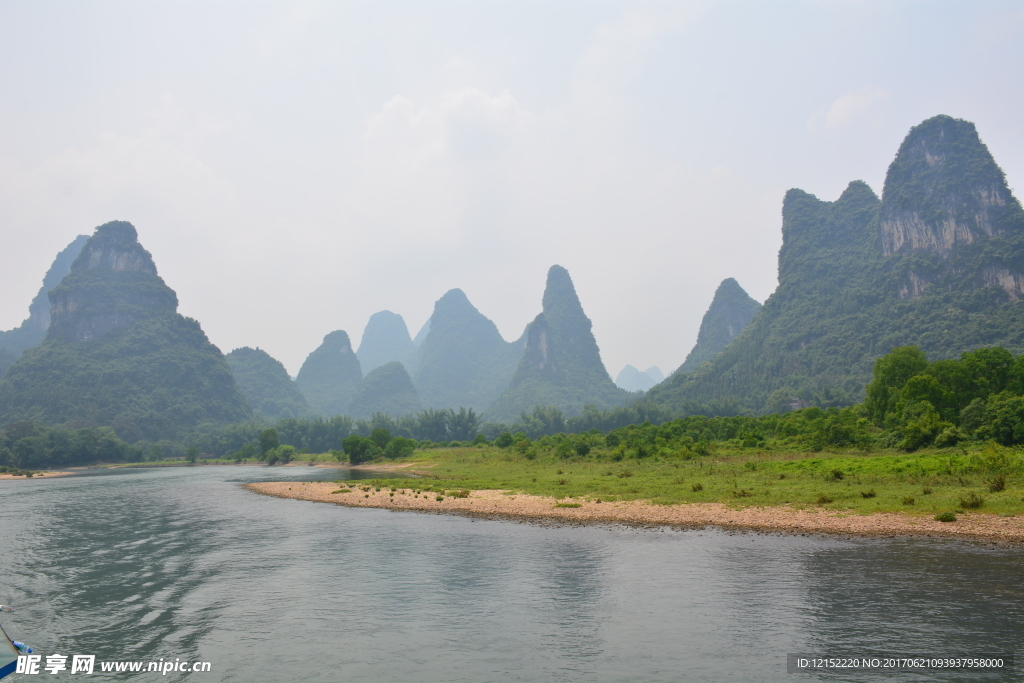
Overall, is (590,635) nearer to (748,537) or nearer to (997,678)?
(997,678)

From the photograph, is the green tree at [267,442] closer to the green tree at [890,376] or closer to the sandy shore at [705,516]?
the sandy shore at [705,516]

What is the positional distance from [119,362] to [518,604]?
186m

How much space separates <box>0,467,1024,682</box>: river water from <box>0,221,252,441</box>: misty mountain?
142435 millimetres

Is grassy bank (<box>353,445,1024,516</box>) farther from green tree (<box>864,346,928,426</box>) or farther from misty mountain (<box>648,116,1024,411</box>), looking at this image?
misty mountain (<box>648,116,1024,411</box>)

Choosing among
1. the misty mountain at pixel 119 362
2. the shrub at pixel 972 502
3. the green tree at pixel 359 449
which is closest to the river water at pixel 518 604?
the shrub at pixel 972 502

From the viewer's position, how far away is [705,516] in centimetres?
2503

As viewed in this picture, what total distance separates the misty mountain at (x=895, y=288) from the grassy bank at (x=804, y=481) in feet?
262

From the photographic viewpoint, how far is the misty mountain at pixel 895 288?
117 m

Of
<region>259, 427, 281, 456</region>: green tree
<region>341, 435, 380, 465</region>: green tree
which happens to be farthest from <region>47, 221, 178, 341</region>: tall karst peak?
<region>341, 435, 380, 465</region>: green tree

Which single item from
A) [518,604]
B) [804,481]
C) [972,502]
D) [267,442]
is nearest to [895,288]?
[804,481]

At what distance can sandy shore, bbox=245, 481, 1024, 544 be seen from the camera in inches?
776

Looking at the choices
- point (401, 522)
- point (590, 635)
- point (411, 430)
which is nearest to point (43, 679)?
point (590, 635)

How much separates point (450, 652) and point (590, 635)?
3243 millimetres

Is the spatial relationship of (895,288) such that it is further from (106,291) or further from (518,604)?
(106,291)
